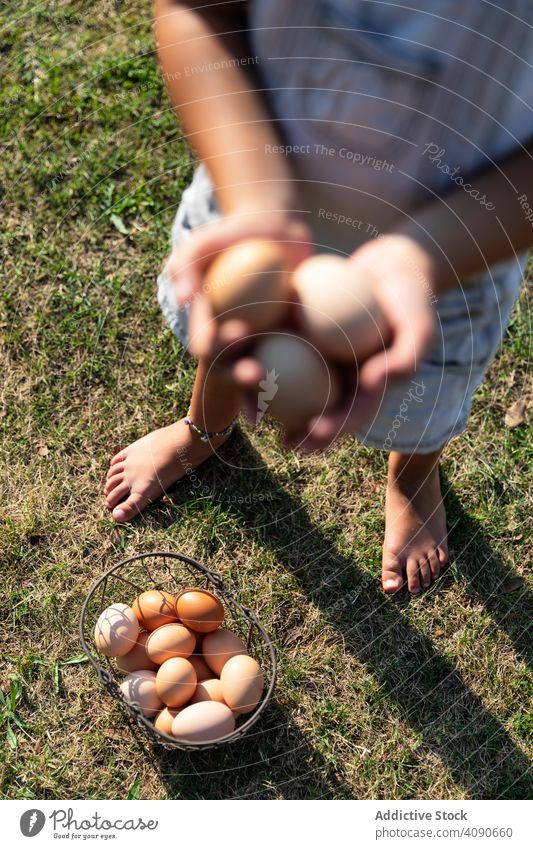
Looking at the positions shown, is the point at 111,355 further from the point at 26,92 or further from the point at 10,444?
the point at 26,92

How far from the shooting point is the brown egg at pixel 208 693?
148cm

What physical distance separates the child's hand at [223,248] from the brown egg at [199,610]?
21.6 inches

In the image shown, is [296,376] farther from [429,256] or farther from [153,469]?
[153,469]

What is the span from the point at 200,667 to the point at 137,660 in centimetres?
12

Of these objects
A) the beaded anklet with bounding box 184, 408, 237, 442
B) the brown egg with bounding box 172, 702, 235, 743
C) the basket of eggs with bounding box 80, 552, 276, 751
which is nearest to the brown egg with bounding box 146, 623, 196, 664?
the basket of eggs with bounding box 80, 552, 276, 751

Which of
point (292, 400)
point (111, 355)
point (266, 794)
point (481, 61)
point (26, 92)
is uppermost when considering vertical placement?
point (481, 61)

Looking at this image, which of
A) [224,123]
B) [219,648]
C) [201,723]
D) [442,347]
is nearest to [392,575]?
[219,648]

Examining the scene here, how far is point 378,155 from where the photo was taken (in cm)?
118

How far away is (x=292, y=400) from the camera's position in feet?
3.63

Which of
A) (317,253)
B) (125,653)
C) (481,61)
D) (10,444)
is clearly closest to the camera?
(481,61)

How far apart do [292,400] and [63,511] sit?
856 mm

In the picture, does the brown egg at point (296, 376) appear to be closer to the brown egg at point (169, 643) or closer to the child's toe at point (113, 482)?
the brown egg at point (169, 643)

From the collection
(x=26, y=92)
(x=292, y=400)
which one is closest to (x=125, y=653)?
(x=292, y=400)

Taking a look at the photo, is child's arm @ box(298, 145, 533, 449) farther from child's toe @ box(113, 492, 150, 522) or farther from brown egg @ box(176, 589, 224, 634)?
child's toe @ box(113, 492, 150, 522)
